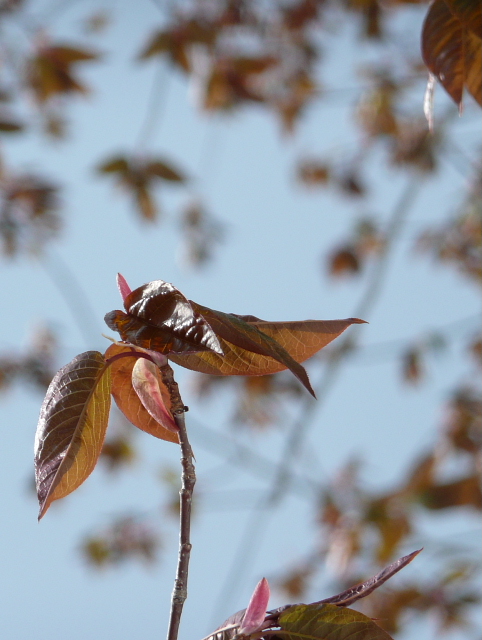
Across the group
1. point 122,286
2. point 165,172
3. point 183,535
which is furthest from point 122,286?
point 165,172

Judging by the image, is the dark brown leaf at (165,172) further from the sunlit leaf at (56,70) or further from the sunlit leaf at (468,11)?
the sunlit leaf at (468,11)

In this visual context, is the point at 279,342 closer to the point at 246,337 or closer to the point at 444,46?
the point at 246,337

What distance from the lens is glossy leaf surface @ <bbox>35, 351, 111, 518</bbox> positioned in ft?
0.85

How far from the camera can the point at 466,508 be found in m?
1.39

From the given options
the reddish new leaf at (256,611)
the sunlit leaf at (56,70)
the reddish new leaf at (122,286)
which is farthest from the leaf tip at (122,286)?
the sunlit leaf at (56,70)

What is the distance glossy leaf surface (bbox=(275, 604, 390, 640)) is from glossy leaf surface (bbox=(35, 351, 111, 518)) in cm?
10

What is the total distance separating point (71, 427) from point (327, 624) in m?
0.13

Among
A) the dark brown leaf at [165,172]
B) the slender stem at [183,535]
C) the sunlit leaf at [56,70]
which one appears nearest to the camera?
the slender stem at [183,535]

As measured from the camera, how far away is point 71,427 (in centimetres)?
26

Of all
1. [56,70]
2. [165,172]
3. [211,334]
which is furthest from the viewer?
[165,172]

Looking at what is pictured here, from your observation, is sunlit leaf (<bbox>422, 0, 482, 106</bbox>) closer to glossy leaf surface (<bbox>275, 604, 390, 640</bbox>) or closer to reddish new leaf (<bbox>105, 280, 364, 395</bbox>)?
reddish new leaf (<bbox>105, 280, 364, 395</bbox>)

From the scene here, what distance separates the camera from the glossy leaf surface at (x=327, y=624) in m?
0.24

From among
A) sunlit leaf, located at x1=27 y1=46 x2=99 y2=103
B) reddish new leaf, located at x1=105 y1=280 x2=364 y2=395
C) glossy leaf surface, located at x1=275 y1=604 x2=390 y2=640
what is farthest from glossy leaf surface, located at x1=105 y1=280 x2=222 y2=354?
sunlit leaf, located at x1=27 y1=46 x2=99 y2=103

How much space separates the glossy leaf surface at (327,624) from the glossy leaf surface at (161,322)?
106mm
